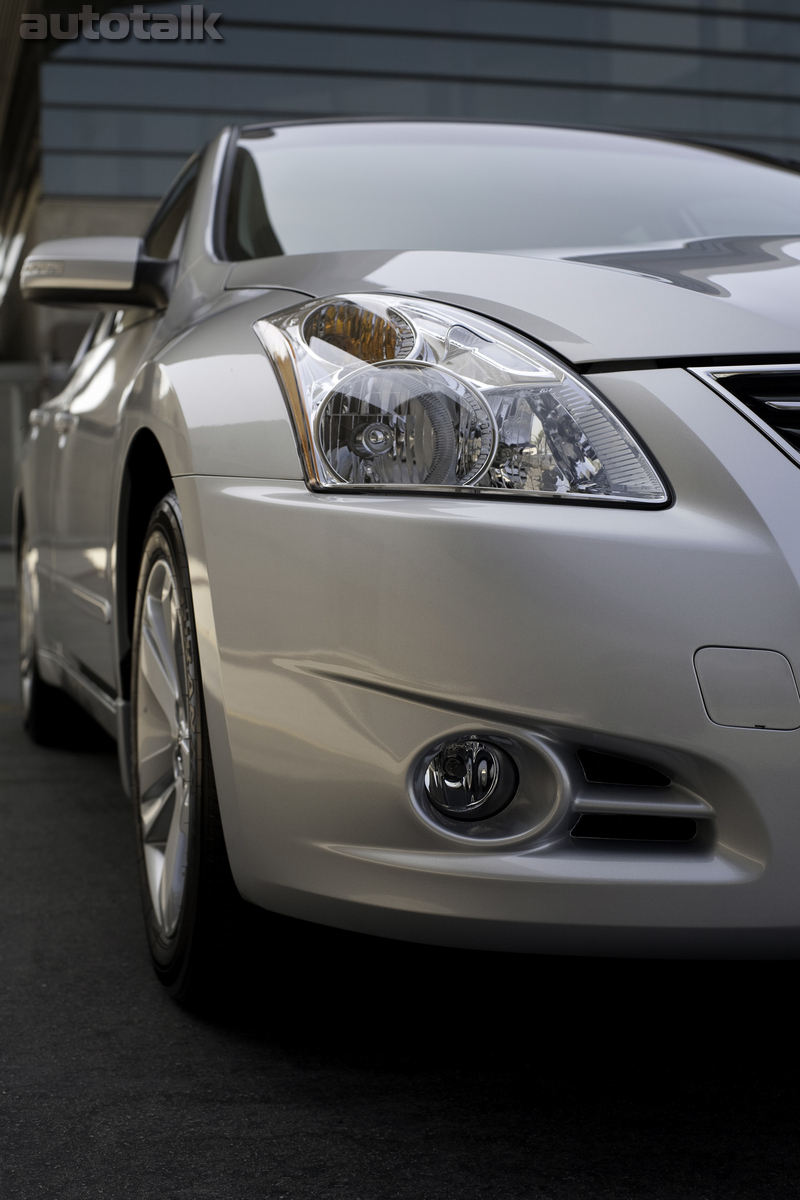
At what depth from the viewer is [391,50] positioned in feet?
63.1

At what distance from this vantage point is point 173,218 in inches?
123

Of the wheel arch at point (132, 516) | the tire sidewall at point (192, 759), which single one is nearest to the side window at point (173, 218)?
the wheel arch at point (132, 516)

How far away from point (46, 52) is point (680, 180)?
17.6m

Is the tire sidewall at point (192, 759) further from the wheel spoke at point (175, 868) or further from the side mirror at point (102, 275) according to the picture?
the side mirror at point (102, 275)

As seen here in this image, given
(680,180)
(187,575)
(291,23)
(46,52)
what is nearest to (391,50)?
(291,23)

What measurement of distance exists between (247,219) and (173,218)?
63 centimetres

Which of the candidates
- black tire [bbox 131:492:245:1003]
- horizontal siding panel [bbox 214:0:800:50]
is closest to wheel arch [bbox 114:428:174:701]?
black tire [bbox 131:492:245:1003]

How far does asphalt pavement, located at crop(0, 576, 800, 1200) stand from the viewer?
147 cm

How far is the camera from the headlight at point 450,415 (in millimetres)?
1511

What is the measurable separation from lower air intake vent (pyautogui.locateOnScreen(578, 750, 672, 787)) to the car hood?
46 cm

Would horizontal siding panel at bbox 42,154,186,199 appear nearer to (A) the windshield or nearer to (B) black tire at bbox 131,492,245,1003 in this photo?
(A) the windshield

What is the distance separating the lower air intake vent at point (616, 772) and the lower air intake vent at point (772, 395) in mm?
404

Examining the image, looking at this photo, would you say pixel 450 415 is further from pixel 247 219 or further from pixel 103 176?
pixel 103 176

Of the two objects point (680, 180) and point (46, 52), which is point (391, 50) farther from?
point (680, 180)
